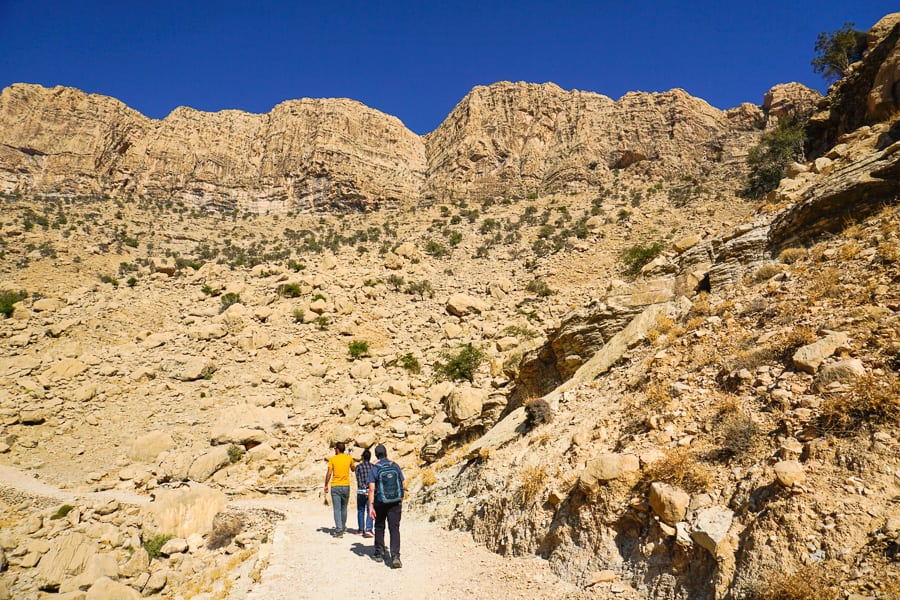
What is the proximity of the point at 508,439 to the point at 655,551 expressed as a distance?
3910 millimetres

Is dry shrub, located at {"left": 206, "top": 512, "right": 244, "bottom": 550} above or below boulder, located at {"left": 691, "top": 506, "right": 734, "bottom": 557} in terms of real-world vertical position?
below

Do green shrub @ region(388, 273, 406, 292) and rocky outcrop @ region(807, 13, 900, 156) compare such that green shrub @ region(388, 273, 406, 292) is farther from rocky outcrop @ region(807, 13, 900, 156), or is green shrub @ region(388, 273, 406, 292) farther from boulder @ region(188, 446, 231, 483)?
rocky outcrop @ region(807, 13, 900, 156)

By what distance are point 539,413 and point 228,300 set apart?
15.5 meters

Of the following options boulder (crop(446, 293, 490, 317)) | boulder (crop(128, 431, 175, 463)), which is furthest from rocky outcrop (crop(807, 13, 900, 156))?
boulder (crop(128, 431, 175, 463))

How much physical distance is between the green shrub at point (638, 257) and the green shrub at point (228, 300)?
51.7ft

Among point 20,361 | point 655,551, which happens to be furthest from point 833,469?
point 20,361

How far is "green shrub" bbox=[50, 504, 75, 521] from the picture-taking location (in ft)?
28.7

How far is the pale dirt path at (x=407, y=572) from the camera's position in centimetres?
430

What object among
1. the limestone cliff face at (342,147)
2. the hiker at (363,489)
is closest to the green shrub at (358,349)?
the hiker at (363,489)

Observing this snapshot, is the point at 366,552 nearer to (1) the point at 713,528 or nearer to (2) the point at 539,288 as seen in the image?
(1) the point at 713,528

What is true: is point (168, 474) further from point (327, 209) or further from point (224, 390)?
point (327, 209)

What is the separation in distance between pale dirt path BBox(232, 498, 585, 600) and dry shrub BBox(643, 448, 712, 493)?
122cm

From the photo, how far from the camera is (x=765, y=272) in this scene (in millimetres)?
6781

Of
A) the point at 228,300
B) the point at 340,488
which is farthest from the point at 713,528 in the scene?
the point at 228,300
